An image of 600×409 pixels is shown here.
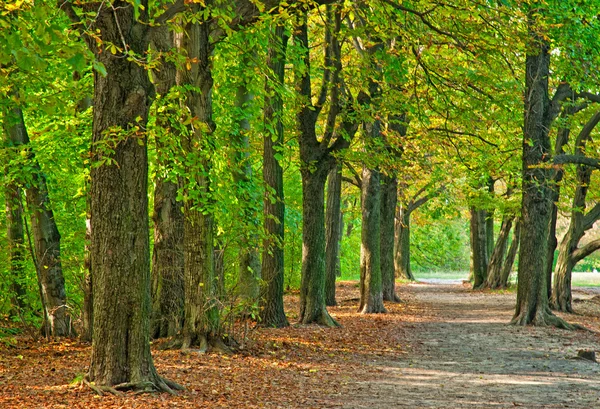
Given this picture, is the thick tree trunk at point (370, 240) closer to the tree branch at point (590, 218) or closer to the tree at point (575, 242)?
the tree at point (575, 242)

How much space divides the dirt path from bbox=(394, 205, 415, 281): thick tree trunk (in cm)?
1952

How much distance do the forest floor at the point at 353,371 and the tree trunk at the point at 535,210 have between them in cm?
95

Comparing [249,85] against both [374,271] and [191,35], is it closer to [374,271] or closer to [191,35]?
[191,35]

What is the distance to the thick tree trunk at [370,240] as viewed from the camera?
1973 cm

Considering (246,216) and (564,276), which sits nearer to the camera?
(246,216)

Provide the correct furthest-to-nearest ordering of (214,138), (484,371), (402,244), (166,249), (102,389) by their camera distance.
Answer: (402,244) < (166,249) < (484,371) < (214,138) < (102,389)

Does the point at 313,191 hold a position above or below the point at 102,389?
above

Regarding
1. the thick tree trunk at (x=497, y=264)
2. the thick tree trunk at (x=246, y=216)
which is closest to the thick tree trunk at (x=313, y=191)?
the thick tree trunk at (x=246, y=216)

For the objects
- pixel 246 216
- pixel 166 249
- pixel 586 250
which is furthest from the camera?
pixel 586 250

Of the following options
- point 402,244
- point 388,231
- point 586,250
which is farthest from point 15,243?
point 402,244

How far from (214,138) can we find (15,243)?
201 inches

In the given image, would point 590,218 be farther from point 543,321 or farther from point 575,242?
point 543,321

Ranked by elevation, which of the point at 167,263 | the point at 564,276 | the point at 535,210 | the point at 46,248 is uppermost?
the point at 535,210

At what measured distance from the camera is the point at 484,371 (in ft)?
39.5
